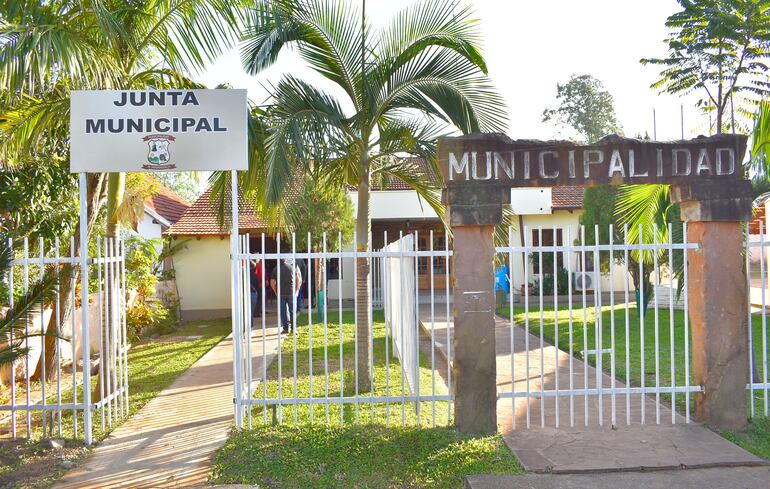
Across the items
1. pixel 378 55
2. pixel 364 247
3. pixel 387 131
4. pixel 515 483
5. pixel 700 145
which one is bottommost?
pixel 515 483

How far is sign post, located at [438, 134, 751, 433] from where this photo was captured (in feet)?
19.1

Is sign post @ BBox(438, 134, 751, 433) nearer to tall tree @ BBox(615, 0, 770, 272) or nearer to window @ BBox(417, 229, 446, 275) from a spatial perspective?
tall tree @ BBox(615, 0, 770, 272)

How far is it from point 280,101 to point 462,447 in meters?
3.93

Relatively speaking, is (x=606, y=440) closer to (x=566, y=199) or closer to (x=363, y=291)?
(x=363, y=291)

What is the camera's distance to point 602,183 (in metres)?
5.98

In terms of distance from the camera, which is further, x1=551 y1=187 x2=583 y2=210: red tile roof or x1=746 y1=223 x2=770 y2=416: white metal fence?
x1=551 y1=187 x2=583 y2=210: red tile roof

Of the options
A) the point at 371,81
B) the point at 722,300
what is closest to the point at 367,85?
the point at 371,81

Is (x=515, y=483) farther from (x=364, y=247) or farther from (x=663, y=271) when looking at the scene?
(x=663, y=271)

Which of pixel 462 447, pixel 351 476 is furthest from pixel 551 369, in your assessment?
pixel 351 476

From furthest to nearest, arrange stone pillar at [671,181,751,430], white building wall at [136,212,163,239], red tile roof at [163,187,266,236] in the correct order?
white building wall at [136,212,163,239], red tile roof at [163,187,266,236], stone pillar at [671,181,751,430]

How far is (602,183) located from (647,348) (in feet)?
19.7

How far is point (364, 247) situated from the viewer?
7898 millimetres

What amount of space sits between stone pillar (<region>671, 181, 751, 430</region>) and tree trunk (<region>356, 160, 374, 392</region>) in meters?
3.41

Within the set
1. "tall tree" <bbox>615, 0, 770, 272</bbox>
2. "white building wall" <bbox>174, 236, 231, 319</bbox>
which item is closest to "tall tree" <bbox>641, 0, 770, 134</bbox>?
"tall tree" <bbox>615, 0, 770, 272</bbox>
